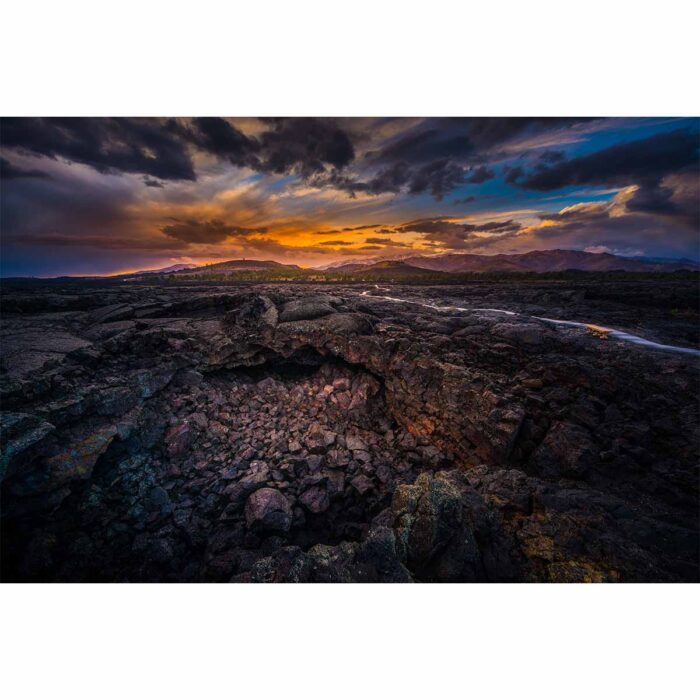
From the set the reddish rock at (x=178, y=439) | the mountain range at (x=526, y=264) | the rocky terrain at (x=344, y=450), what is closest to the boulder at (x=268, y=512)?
the rocky terrain at (x=344, y=450)

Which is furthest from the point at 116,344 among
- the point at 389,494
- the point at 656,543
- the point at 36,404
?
the point at 656,543

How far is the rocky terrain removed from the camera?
213 cm

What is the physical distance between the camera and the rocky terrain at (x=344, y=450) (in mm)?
2135

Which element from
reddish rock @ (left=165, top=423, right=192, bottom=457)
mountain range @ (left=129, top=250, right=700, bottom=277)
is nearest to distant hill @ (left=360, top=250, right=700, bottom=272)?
mountain range @ (left=129, top=250, right=700, bottom=277)

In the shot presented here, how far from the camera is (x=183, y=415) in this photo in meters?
3.91

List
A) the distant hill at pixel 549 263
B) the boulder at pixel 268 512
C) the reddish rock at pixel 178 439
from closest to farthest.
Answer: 1. the boulder at pixel 268 512
2. the reddish rock at pixel 178 439
3. the distant hill at pixel 549 263

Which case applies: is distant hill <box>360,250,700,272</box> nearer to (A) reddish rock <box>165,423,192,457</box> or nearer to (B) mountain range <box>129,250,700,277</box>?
(B) mountain range <box>129,250,700,277</box>

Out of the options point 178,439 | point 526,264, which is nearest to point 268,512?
point 178,439

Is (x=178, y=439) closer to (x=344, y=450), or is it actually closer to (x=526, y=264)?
(x=344, y=450)

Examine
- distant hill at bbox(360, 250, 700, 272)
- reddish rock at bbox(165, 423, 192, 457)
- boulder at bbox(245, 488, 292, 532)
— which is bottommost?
boulder at bbox(245, 488, 292, 532)

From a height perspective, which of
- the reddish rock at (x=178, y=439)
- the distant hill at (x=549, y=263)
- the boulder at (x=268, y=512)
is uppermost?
the distant hill at (x=549, y=263)

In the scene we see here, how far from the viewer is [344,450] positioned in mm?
3734

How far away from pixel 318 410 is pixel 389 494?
1.67 metres

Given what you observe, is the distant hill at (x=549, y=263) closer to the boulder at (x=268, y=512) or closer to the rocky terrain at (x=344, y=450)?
the rocky terrain at (x=344, y=450)
